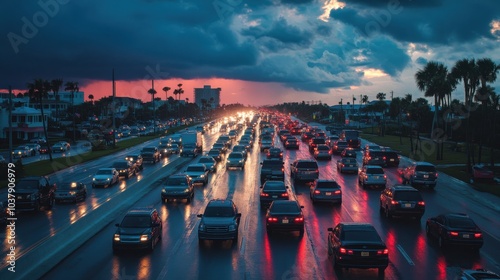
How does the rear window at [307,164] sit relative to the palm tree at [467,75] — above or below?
below

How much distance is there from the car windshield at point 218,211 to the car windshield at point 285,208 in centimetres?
181

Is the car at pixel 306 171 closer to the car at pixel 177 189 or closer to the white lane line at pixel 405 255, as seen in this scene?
the car at pixel 177 189

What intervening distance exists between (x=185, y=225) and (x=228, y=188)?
12.9m

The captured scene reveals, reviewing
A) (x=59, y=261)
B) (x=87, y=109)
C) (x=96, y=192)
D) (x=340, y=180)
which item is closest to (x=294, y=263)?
(x=59, y=261)

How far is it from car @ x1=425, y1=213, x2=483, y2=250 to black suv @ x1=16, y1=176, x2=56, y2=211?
19.9m

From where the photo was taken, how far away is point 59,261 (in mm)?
17984

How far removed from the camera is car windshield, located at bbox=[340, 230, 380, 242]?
16.5 meters

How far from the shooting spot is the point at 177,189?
31.5 meters

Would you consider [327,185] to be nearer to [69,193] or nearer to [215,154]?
[69,193]

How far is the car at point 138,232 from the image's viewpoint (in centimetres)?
1892

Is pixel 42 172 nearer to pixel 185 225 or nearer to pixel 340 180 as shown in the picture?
pixel 340 180

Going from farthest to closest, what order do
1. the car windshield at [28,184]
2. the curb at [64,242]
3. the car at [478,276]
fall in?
the car windshield at [28,184]
the curb at [64,242]
the car at [478,276]

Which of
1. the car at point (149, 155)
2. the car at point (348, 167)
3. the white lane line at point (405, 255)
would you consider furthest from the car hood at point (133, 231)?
the car at point (149, 155)

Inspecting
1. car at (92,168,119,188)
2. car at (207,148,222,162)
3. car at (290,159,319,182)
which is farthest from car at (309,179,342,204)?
car at (207,148,222,162)
